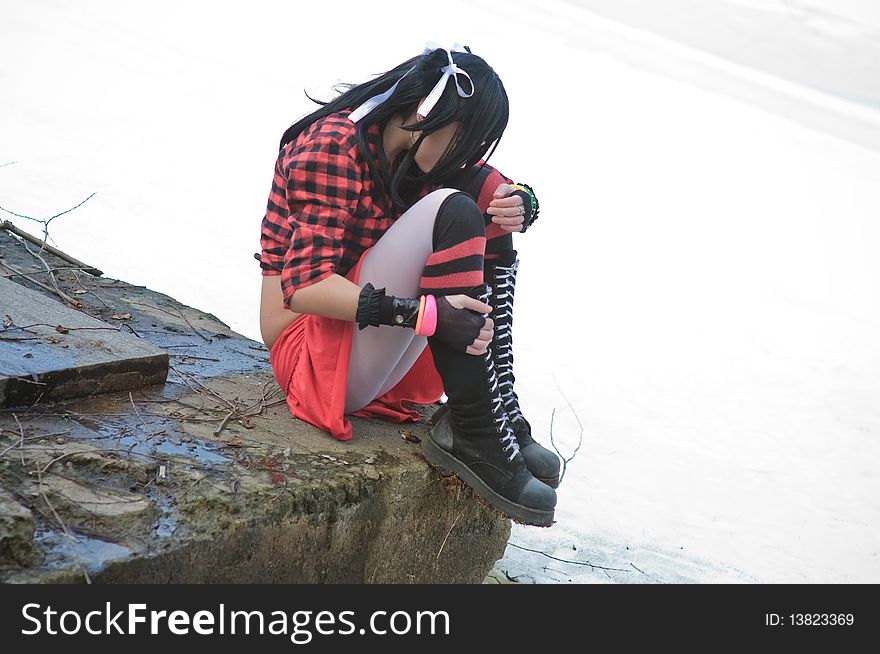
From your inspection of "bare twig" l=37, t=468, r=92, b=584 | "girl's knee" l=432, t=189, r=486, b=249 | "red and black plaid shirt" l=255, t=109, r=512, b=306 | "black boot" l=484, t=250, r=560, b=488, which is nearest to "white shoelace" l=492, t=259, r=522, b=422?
"black boot" l=484, t=250, r=560, b=488

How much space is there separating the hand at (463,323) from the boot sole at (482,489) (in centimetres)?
26

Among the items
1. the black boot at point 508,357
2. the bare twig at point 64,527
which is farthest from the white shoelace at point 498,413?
the bare twig at point 64,527

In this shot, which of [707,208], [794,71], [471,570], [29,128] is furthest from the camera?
[794,71]

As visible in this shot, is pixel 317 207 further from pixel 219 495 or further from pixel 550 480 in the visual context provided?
pixel 550 480

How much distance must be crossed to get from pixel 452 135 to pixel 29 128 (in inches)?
192

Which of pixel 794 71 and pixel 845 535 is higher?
pixel 794 71

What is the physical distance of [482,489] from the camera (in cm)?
204

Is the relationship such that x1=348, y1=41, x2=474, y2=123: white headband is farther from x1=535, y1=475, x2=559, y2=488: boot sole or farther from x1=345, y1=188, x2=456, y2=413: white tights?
x1=535, y1=475, x2=559, y2=488: boot sole

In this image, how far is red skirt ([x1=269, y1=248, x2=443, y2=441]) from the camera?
2029 millimetres

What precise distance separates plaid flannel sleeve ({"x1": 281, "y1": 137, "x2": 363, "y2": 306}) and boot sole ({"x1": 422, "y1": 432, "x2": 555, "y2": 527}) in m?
0.45

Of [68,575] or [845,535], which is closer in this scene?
[68,575]

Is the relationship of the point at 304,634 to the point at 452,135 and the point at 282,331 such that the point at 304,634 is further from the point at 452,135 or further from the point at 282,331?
the point at 452,135

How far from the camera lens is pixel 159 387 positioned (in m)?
2.15

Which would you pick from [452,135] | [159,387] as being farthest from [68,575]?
[452,135]
